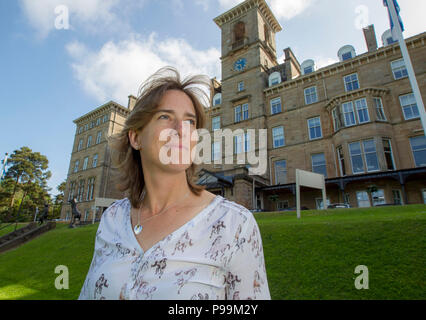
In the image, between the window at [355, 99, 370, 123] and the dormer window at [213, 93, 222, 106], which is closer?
the window at [355, 99, 370, 123]

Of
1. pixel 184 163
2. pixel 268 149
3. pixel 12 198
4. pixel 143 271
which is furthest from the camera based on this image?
pixel 12 198

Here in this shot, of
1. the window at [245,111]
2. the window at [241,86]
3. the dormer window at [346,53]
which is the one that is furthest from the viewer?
the window at [241,86]

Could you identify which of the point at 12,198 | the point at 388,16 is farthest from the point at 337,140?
the point at 12,198

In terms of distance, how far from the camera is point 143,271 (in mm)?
1352

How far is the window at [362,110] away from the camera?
2192 cm

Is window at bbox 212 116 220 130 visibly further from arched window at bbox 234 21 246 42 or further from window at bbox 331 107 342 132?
window at bbox 331 107 342 132

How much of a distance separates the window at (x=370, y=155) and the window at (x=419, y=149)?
310cm

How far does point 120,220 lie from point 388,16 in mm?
14948

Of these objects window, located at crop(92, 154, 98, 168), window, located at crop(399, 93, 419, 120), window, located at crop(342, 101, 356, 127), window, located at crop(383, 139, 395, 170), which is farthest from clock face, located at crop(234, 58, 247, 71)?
window, located at crop(92, 154, 98, 168)

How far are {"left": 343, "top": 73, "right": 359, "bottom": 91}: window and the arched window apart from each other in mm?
15327

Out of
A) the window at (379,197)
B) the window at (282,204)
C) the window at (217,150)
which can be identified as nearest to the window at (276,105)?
the window at (217,150)

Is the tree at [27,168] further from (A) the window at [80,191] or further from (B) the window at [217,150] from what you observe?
(B) the window at [217,150]

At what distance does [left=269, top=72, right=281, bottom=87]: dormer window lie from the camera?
29.4m
